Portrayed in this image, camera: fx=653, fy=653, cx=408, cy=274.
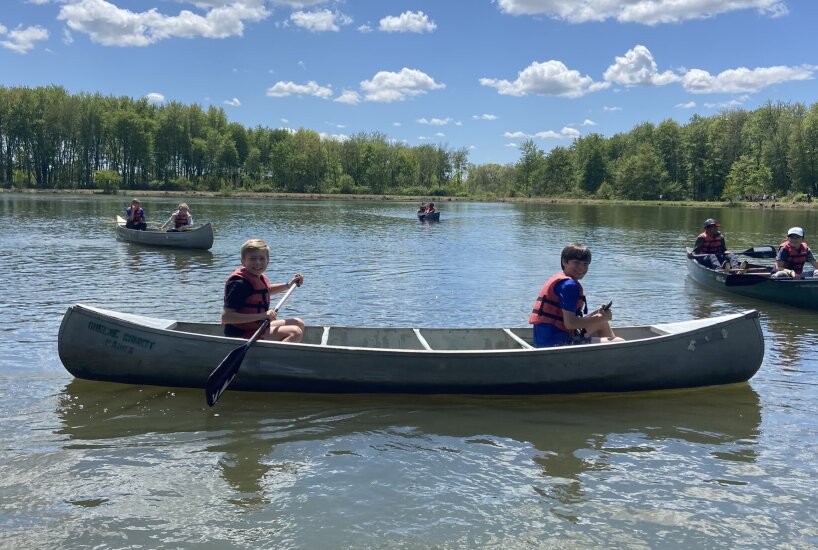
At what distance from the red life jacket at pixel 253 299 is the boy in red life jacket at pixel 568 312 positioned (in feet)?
10.8

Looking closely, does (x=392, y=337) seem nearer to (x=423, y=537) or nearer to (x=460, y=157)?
(x=423, y=537)

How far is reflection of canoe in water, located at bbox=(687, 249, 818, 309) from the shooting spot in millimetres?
13469

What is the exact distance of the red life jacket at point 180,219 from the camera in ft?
78.8

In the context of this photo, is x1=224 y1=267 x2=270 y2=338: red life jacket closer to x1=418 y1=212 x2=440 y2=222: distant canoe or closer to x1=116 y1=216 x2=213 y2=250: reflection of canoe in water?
x1=116 y1=216 x2=213 y2=250: reflection of canoe in water

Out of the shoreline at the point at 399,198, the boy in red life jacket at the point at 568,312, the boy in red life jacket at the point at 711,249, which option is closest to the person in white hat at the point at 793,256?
the boy in red life jacket at the point at 711,249

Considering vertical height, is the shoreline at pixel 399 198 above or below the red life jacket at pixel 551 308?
above

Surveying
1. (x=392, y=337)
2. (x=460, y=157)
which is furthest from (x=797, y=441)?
(x=460, y=157)

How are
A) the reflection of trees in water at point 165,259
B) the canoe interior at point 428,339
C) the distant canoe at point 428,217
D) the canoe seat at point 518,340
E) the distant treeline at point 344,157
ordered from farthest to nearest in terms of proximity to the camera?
the distant treeline at point 344,157, the distant canoe at point 428,217, the reflection of trees in water at point 165,259, the canoe interior at point 428,339, the canoe seat at point 518,340

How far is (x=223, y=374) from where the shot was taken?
7.31 meters

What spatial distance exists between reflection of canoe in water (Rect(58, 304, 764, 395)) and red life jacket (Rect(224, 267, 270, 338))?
13.7 inches

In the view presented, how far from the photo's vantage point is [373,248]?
27.3 m

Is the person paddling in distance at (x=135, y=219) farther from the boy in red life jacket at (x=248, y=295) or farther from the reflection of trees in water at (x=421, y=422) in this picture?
the boy in red life jacket at (x=248, y=295)

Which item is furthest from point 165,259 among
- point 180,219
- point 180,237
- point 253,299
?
point 253,299

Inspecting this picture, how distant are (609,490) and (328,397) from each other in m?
3.57
